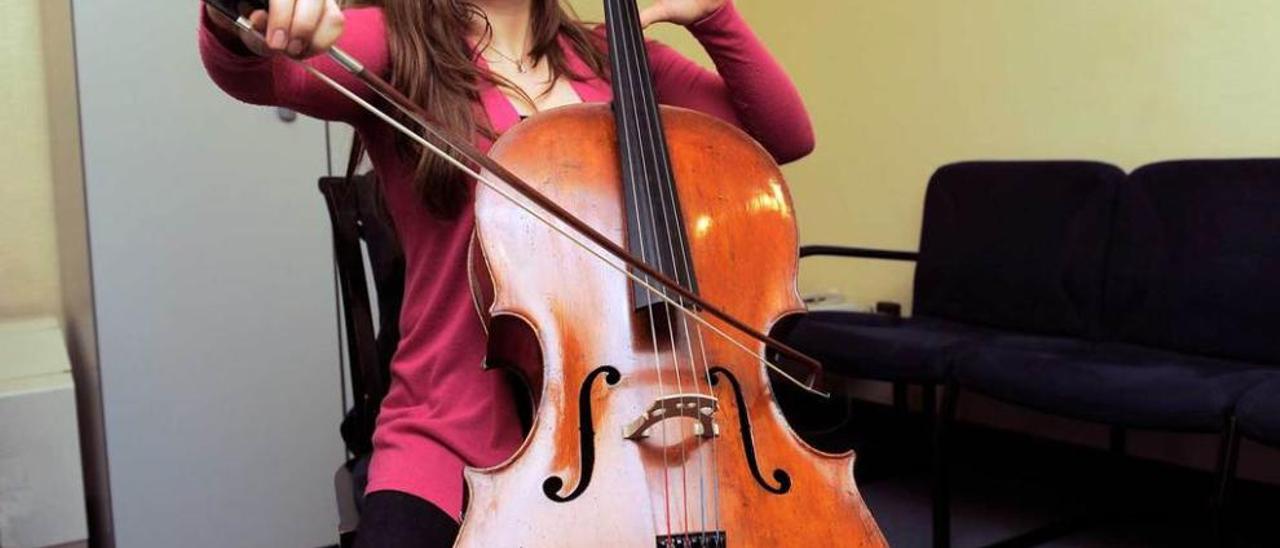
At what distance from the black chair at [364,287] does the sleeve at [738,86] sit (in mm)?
398

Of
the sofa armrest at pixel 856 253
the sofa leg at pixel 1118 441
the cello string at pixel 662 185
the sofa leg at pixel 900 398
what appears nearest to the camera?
the cello string at pixel 662 185

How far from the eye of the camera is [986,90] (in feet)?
8.69

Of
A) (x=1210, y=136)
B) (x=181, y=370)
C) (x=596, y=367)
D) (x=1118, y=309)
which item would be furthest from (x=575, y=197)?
(x=1210, y=136)

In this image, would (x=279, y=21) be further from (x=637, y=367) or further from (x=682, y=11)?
(x=682, y=11)

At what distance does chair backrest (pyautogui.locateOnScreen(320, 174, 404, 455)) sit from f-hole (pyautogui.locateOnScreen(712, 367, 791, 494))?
1.81ft

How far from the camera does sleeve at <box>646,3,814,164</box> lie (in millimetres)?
1118

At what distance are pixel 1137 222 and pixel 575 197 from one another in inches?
66.4

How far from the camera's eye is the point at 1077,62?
2.44 meters

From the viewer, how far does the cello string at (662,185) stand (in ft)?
2.53

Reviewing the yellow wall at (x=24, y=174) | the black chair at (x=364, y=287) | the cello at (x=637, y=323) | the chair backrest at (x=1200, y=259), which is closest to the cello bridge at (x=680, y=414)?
the cello at (x=637, y=323)

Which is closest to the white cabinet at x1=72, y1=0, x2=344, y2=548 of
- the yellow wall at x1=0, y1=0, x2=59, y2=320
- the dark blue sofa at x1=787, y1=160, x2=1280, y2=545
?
the yellow wall at x1=0, y1=0, x2=59, y2=320

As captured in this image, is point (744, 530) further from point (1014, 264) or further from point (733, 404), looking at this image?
point (1014, 264)

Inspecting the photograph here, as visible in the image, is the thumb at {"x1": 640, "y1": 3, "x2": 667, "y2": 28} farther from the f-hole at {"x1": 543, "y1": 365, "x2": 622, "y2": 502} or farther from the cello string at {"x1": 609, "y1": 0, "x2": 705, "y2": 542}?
the f-hole at {"x1": 543, "y1": 365, "x2": 622, "y2": 502}

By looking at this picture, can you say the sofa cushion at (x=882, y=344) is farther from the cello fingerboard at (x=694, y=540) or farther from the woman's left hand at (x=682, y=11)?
the cello fingerboard at (x=694, y=540)
